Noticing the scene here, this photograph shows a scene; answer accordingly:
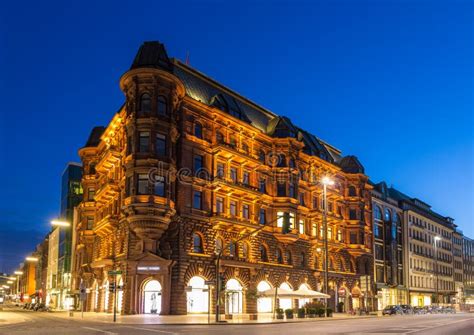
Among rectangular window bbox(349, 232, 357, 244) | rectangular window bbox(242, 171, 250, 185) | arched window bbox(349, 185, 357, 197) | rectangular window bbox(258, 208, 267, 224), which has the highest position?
arched window bbox(349, 185, 357, 197)

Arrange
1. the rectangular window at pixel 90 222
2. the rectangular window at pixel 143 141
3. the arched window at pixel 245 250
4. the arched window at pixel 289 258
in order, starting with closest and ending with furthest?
the rectangular window at pixel 143 141 < the arched window at pixel 245 250 < the arched window at pixel 289 258 < the rectangular window at pixel 90 222

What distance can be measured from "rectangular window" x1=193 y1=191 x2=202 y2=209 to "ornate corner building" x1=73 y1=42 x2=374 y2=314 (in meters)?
0.11

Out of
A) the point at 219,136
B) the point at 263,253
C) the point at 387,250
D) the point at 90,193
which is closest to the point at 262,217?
the point at 263,253

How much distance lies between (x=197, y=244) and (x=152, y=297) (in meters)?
6.97

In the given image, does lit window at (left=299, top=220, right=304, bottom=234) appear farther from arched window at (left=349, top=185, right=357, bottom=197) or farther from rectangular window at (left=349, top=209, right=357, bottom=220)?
arched window at (left=349, top=185, right=357, bottom=197)

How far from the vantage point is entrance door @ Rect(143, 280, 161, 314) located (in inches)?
2082

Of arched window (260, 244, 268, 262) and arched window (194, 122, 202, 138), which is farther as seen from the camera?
arched window (260, 244, 268, 262)

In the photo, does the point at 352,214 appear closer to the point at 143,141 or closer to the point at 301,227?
the point at 301,227

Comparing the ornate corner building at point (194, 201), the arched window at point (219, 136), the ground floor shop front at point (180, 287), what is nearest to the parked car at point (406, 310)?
the ornate corner building at point (194, 201)

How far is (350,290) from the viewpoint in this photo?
81.0m

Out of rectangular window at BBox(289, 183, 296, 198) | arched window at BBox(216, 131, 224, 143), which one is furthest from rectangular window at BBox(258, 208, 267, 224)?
arched window at BBox(216, 131, 224, 143)

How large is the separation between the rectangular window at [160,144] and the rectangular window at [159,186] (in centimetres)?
247

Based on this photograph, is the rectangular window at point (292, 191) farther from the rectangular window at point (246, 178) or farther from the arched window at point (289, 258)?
the arched window at point (289, 258)

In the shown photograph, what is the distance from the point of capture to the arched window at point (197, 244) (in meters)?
56.1
